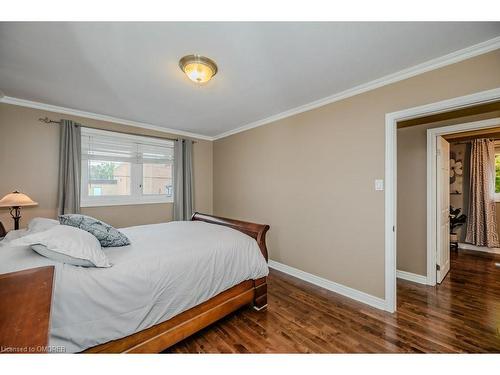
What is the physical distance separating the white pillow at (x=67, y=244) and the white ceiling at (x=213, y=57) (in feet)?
4.76

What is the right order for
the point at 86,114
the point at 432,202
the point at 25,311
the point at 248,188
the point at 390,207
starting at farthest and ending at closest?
the point at 248,188
the point at 86,114
the point at 432,202
the point at 390,207
the point at 25,311

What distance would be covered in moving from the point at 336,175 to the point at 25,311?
2.76 metres

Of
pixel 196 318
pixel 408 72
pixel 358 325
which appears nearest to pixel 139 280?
pixel 196 318

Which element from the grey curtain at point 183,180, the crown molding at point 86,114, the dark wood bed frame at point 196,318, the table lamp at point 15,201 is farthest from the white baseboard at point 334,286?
the table lamp at point 15,201

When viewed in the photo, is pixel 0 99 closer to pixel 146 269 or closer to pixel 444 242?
pixel 146 269

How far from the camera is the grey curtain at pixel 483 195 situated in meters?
4.17

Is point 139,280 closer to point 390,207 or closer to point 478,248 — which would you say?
point 390,207

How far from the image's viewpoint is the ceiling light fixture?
1.88m

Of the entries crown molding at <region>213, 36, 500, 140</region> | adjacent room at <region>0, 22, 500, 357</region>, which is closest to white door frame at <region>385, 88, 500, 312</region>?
adjacent room at <region>0, 22, 500, 357</region>

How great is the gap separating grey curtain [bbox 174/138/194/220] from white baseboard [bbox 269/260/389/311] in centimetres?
195

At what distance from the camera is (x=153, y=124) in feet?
12.5

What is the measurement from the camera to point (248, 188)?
3.94 meters
